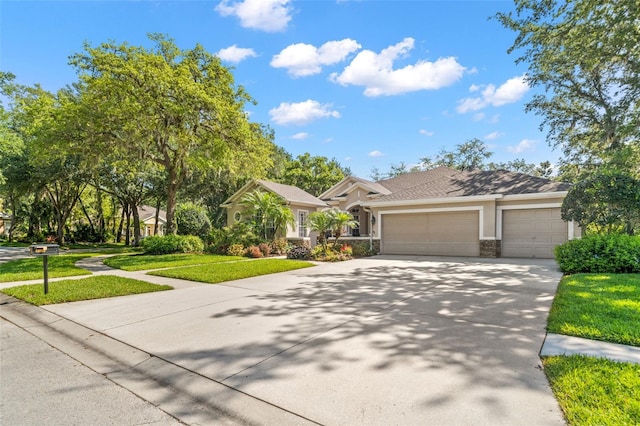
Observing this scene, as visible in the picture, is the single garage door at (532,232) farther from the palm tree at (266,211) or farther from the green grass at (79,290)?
the green grass at (79,290)

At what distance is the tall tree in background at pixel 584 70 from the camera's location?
37.3ft

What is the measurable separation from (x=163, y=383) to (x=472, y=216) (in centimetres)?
Result: 1497

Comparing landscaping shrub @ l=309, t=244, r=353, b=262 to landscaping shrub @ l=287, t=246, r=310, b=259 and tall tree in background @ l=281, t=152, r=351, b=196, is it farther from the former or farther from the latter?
tall tree in background @ l=281, t=152, r=351, b=196

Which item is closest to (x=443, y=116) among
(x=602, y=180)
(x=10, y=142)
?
(x=602, y=180)

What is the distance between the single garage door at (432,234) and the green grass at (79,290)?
39.3 ft

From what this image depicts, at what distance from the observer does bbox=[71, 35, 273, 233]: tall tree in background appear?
13.3 metres

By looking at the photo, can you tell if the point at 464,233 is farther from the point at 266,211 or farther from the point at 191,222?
the point at 191,222

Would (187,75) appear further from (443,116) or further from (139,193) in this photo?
(443,116)

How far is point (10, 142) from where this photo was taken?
17.7 m

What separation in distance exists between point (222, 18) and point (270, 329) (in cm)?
1146

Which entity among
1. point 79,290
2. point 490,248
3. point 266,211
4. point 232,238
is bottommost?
point 79,290

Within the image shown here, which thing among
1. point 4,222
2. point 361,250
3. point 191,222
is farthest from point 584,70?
point 4,222

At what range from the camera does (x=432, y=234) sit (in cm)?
1614

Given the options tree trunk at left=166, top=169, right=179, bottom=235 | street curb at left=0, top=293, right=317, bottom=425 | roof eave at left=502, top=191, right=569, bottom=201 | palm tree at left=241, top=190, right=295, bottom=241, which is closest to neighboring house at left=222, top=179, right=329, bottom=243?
palm tree at left=241, top=190, right=295, bottom=241
